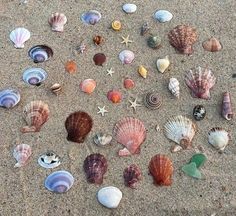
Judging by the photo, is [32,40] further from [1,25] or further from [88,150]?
[88,150]

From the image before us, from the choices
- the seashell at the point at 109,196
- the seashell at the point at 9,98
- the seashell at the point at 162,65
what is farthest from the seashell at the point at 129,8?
the seashell at the point at 109,196

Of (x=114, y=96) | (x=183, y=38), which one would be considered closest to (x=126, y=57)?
(x=114, y=96)

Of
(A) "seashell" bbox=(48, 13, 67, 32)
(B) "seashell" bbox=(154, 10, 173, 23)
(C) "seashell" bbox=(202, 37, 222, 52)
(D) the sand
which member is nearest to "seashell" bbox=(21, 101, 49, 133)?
(D) the sand

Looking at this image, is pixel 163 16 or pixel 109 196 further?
pixel 163 16

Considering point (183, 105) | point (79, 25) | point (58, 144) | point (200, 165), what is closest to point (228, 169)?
point (200, 165)

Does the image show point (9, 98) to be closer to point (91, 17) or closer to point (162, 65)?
point (91, 17)

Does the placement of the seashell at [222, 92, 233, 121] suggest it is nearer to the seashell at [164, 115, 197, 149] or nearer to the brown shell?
the seashell at [164, 115, 197, 149]
